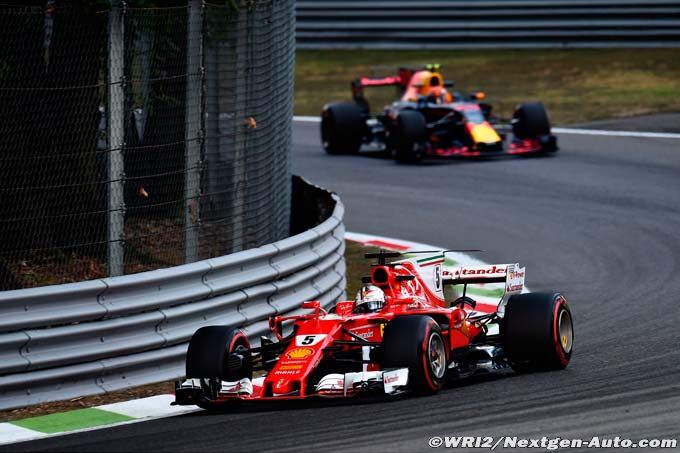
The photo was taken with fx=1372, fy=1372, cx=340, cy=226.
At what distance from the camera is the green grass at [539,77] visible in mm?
24781

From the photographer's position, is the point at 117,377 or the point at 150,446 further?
the point at 117,377

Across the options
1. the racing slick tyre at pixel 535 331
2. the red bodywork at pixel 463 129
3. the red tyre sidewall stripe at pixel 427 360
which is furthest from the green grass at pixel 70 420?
the red bodywork at pixel 463 129

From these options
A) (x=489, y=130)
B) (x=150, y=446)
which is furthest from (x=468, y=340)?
(x=489, y=130)

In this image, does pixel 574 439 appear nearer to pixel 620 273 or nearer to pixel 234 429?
pixel 234 429

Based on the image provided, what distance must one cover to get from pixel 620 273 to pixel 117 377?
5965 mm

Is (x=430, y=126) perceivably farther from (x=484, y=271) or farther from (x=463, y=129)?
(x=484, y=271)

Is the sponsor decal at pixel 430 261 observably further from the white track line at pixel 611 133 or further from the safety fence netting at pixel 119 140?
the white track line at pixel 611 133

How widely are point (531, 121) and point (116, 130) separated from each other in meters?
11.7

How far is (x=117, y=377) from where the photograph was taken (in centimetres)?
954

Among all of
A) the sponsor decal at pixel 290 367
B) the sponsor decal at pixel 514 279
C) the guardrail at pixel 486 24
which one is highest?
the guardrail at pixel 486 24

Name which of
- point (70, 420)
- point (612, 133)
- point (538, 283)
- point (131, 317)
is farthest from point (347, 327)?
point (612, 133)

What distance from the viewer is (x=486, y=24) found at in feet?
96.9

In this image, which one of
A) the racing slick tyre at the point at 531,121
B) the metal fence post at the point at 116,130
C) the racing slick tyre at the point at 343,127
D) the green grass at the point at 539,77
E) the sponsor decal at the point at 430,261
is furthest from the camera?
the green grass at the point at 539,77

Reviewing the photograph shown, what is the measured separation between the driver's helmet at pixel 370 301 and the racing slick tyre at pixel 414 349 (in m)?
0.66
